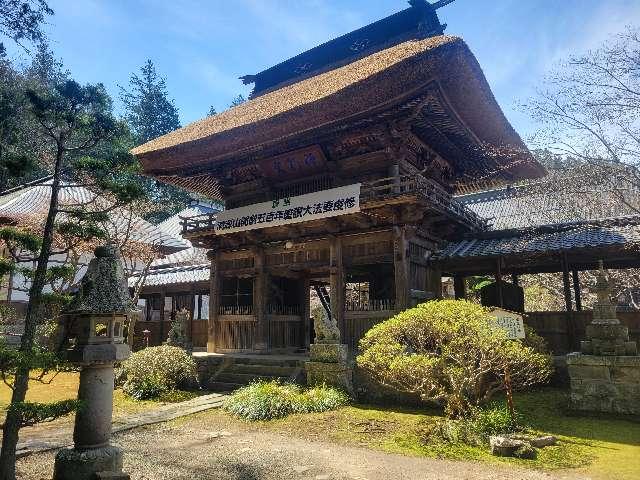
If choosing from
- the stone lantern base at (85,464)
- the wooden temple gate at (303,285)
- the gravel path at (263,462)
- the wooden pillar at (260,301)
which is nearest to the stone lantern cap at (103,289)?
the stone lantern base at (85,464)

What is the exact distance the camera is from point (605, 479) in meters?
4.75

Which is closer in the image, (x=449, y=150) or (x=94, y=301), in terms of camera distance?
(x=94, y=301)

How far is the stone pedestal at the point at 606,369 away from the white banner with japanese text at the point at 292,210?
584 cm

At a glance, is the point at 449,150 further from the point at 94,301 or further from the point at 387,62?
the point at 94,301

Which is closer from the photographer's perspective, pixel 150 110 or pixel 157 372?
pixel 157 372

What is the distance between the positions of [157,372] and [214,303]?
4.38 m

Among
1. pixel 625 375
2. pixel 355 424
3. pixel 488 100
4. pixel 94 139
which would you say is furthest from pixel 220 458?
pixel 488 100

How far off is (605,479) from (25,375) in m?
6.28

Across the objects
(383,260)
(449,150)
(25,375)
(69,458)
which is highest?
(449,150)

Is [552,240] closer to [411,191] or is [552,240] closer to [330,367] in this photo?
[411,191]

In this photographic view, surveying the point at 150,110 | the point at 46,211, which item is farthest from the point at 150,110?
the point at 46,211

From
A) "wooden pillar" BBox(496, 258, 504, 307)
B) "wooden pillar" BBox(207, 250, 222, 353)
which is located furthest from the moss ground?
"wooden pillar" BBox(496, 258, 504, 307)

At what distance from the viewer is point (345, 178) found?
13.2 meters

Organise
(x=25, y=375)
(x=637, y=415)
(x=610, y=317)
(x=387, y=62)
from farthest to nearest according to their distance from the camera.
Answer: (x=387, y=62) → (x=610, y=317) → (x=637, y=415) → (x=25, y=375)
